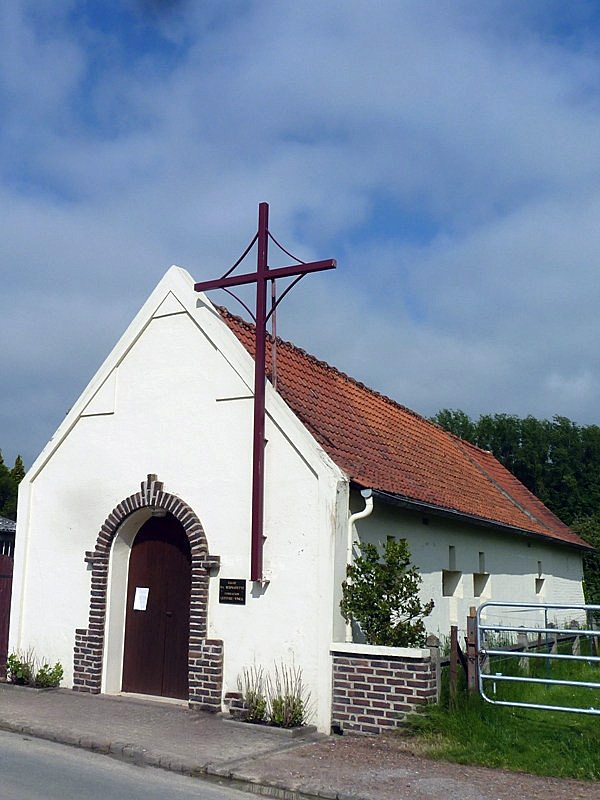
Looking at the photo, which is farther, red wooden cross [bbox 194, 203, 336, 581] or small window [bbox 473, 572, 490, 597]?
small window [bbox 473, 572, 490, 597]

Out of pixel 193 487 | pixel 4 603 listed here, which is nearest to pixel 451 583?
pixel 193 487

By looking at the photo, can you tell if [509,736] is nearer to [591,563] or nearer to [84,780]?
[84,780]

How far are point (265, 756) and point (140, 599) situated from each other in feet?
14.2

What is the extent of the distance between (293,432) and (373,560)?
1916 mm

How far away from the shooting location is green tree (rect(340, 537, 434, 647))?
10.1 m

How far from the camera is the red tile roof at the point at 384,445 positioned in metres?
12.0

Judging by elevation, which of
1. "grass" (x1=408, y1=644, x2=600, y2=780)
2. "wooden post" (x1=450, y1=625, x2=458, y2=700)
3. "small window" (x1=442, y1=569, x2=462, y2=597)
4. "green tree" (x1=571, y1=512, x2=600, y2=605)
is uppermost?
"green tree" (x1=571, y1=512, x2=600, y2=605)

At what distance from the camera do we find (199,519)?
11586mm

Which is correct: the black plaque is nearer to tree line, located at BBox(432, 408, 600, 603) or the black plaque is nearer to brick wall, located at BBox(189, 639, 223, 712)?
brick wall, located at BBox(189, 639, 223, 712)

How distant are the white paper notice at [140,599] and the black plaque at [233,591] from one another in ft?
5.85

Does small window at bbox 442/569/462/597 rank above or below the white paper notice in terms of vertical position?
above

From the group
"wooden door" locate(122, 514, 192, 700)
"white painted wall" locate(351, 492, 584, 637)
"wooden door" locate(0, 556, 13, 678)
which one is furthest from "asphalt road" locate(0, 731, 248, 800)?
"wooden door" locate(0, 556, 13, 678)

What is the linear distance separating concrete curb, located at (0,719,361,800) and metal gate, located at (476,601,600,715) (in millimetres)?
2260

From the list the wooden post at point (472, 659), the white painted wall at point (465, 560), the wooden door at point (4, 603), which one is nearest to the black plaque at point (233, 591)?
the white painted wall at point (465, 560)
